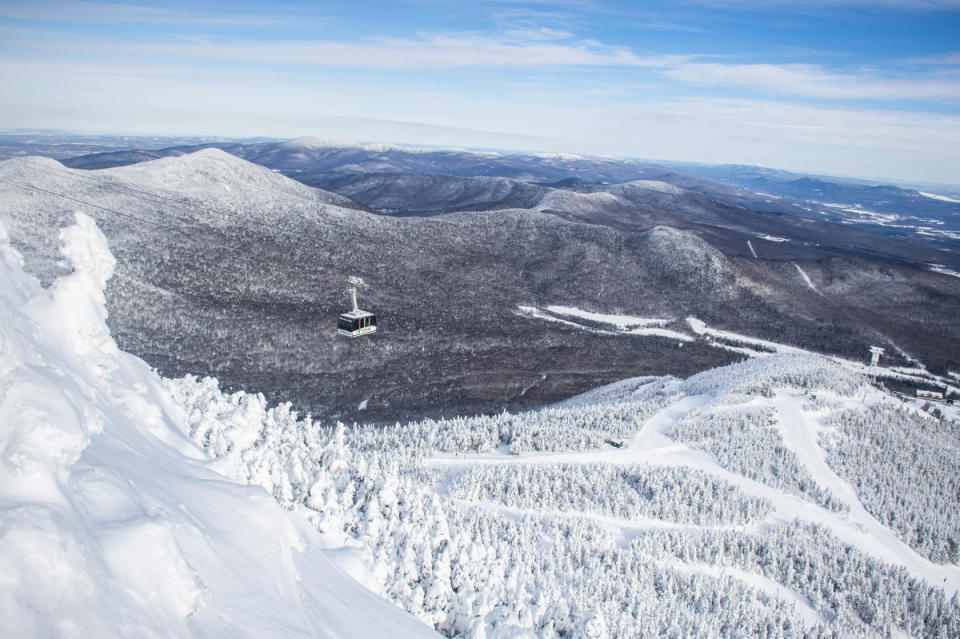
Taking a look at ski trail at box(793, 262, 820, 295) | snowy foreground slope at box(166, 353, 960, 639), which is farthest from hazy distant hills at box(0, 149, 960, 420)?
snowy foreground slope at box(166, 353, 960, 639)

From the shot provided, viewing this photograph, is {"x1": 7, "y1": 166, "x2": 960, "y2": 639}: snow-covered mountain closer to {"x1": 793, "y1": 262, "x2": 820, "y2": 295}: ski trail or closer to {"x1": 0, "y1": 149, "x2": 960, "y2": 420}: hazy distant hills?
{"x1": 0, "y1": 149, "x2": 960, "y2": 420}: hazy distant hills

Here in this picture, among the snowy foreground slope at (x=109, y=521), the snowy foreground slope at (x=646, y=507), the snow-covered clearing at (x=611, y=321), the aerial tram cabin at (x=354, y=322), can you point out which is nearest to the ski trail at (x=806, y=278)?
the snow-covered clearing at (x=611, y=321)

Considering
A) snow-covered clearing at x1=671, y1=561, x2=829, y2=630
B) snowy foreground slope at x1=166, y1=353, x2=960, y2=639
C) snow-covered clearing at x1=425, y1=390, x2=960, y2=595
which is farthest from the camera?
snow-covered clearing at x1=425, y1=390, x2=960, y2=595

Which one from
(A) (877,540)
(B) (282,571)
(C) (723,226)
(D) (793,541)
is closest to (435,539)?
(B) (282,571)

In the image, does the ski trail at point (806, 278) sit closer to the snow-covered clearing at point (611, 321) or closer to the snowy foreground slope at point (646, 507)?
the snow-covered clearing at point (611, 321)

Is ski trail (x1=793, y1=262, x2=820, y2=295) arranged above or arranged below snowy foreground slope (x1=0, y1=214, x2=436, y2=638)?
above

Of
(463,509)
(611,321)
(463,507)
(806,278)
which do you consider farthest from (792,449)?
(806,278)

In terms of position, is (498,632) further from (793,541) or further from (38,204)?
(38,204)
